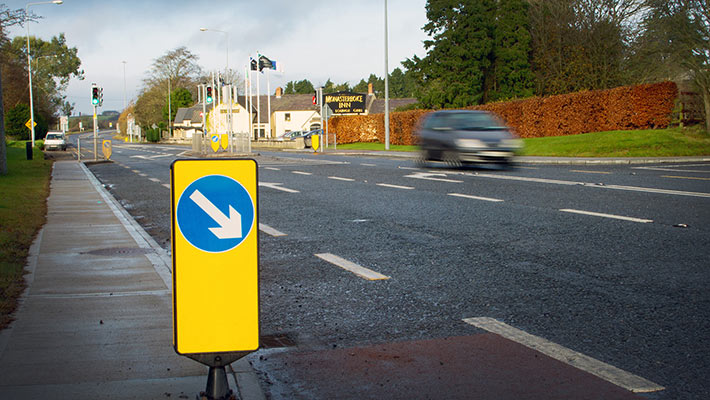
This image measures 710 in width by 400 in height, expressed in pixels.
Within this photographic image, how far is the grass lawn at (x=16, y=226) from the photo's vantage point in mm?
5888

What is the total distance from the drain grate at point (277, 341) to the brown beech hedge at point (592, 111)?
24.9 metres

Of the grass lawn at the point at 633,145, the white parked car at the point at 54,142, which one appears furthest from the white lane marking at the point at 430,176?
the white parked car at the point at 54,142

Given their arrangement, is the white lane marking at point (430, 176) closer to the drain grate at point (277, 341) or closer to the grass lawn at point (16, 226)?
the grass lawn at point (16, 226)

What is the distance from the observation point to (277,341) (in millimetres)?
4695

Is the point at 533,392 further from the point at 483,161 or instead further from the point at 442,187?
the point at 483,161

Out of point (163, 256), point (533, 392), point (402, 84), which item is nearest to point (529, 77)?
point (163, 256)

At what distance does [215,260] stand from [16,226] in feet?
26.1

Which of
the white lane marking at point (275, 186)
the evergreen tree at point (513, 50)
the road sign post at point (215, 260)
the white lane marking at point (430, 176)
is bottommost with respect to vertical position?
the white lane marking at point (275, 186)

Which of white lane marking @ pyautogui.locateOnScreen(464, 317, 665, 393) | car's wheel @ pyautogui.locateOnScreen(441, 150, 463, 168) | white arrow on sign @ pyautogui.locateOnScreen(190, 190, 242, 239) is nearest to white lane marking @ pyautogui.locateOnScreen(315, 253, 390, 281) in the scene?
white lane marking @ pyautogui.locateOnScreen(464, 317, 665, 393)

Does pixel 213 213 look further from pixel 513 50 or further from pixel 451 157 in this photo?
pixel 513 50

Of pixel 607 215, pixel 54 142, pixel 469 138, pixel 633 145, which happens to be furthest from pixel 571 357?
pixel 54 142

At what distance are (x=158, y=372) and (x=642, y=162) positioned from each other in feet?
75.8

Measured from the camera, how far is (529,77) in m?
50.4

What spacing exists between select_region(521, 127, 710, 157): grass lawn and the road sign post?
26.1 m
